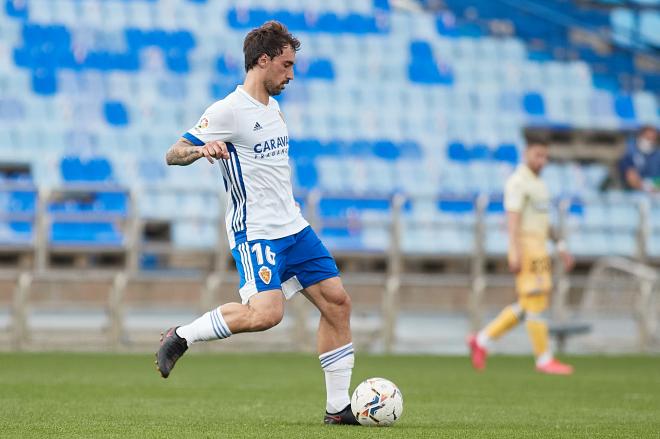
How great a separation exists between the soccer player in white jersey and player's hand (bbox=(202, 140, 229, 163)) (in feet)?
0.92

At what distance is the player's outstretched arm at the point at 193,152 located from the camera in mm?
5840

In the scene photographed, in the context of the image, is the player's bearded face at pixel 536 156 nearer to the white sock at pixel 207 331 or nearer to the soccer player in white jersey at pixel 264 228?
the soccer player in white jersey at pixel 264 228

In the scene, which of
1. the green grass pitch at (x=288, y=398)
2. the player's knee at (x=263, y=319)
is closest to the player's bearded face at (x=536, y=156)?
the green grass pitch at (x=288, y=398)

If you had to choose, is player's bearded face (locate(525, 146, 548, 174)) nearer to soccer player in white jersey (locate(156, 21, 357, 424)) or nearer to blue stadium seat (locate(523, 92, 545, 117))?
soccer player in white jersey (locate(156, 21, 357, 424))

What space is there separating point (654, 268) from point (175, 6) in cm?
A: 931

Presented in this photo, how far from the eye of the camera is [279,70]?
6.38 meters

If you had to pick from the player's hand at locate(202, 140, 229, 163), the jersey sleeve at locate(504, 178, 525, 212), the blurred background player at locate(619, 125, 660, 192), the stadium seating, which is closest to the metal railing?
the stadium seating

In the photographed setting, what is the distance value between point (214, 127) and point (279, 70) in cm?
46

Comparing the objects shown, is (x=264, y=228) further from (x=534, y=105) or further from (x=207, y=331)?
(x=534, y=105)

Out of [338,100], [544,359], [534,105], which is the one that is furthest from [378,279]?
[534,105]

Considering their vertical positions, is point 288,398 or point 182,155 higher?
point 182,155

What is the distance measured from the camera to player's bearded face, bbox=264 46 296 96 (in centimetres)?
636

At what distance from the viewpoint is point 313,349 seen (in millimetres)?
14961

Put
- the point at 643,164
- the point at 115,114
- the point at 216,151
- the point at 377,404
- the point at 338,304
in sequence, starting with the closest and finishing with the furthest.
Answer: the point at 216,151 < the point at 377,404 < the point at 338,304 < the point at 643,164 < the point at 115,114
